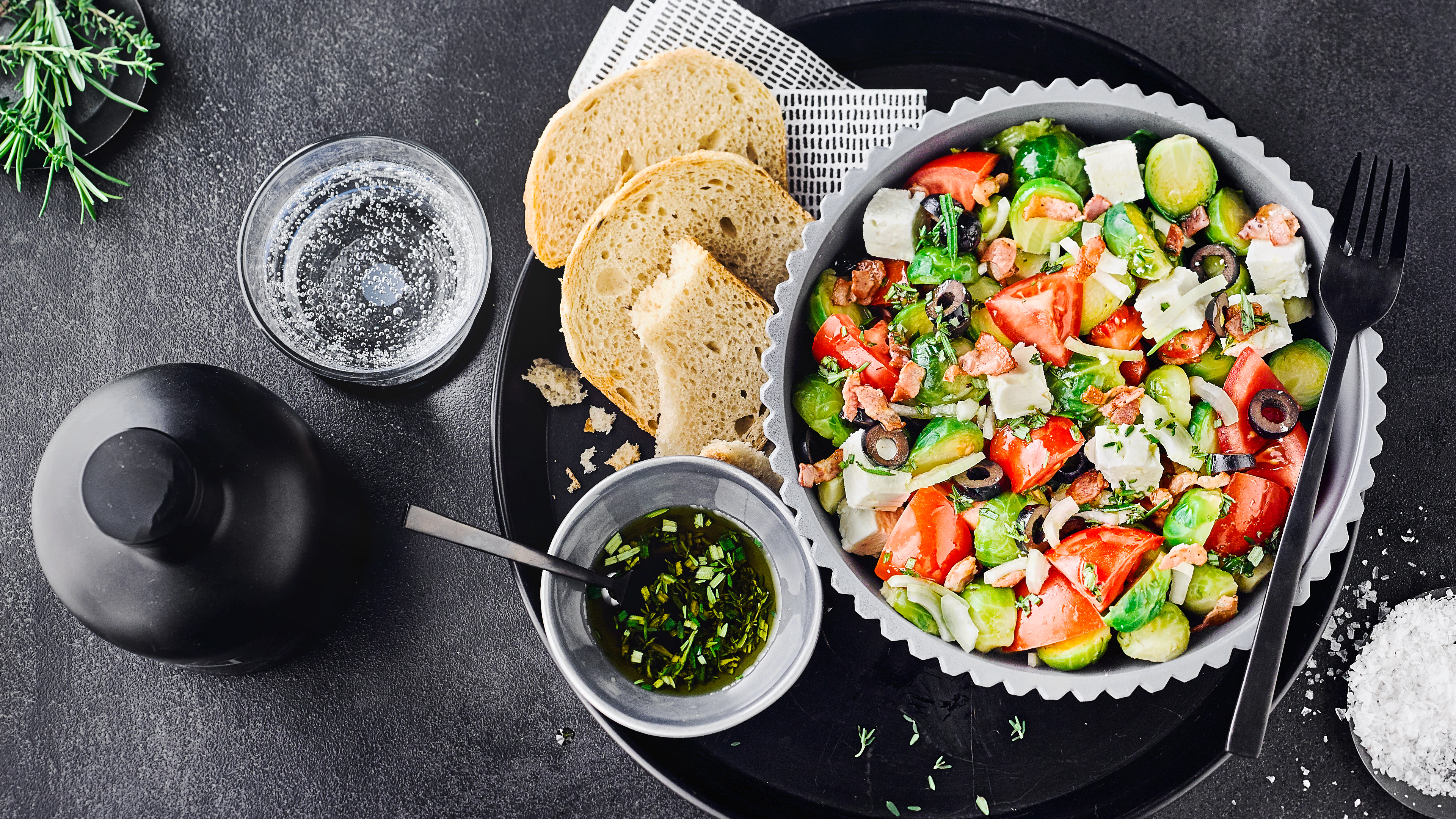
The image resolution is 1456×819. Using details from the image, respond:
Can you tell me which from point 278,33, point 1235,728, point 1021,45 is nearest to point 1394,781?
point 1235,728

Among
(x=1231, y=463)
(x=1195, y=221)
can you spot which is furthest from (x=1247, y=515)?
(x=1195, y=221)

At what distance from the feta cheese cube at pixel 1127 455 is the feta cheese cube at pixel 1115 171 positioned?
537mm

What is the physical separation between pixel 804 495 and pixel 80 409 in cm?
182

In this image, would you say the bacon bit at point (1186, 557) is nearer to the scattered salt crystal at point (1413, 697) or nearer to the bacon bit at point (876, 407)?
the bacon bit at point (876, 407)

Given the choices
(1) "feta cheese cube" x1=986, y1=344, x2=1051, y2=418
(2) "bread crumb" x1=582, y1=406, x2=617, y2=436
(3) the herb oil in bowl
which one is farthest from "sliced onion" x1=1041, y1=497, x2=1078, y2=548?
(2) "bread crumb" x1=582, y1=406, x2=617, y2=436

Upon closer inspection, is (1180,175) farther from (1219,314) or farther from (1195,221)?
(1219,314)

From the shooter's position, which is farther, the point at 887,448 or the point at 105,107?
the point at 105,107

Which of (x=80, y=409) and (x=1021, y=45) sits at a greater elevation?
(x=1021, y=45)

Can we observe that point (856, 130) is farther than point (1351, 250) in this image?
Yes

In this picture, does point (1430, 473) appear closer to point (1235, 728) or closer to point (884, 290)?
point (1235, 728)

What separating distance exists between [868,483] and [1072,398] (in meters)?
0.51

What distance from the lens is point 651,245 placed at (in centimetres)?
263

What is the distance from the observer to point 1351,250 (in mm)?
2160

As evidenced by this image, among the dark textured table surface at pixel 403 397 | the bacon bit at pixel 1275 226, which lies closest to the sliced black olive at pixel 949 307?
the bacon bit at pixel 1275 226
